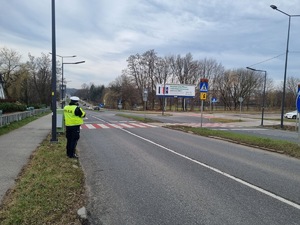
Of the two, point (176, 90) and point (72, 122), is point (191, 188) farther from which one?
point (176, 90)

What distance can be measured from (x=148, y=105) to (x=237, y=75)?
95.7 feet

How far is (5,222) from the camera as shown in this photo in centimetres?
388

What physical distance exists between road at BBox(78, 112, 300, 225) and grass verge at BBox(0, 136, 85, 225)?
0.99ft

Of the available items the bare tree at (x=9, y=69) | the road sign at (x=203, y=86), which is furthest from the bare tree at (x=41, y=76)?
the road sign at (x=203, y=86)

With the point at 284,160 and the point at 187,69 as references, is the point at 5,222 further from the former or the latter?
the point at 187,69

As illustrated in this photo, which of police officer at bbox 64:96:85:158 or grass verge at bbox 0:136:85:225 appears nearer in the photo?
grass verge at bbox 0:136:85:225

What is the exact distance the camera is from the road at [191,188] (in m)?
4.34

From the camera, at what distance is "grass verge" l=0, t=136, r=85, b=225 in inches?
161

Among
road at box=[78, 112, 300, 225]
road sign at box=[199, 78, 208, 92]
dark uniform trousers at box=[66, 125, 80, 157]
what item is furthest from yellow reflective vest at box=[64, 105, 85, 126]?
road sign at box=[199, 78, 208, 92]

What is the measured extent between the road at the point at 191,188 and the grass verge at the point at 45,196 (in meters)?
0.30

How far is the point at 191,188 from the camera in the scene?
5777 mm

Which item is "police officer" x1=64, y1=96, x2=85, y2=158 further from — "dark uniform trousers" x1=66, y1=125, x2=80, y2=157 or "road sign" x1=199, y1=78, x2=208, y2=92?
"road sign" x1=199, y1=78, x2=208, y2=92

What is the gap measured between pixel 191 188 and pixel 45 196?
8.91 ft

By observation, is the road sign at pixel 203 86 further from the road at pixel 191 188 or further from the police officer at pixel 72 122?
the police officer at pixel 72 122
